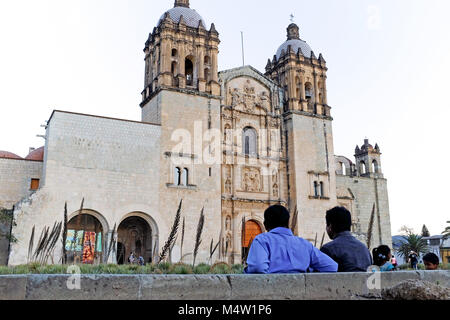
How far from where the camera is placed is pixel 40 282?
11.1 feet

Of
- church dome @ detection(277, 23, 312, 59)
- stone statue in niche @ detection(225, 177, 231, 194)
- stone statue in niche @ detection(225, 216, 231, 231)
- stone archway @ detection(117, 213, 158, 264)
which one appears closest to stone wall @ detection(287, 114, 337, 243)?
stone statue in niche @ detection(225, 177, 231, 194)

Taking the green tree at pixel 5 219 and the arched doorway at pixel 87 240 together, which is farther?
the arched doorway at pixel 87 240

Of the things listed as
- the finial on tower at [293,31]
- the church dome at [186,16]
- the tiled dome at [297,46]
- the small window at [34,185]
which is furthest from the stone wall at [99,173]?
the finial on tower at [293,31]

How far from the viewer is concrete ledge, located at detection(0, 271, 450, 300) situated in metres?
3.37

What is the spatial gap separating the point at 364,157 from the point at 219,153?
1441 centimetres

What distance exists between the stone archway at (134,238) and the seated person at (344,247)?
18613mm

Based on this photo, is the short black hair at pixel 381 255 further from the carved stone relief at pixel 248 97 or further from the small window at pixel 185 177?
the carved stone relief at pixel 248 97

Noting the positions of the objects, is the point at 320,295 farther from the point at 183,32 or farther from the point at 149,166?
the point at 183,32

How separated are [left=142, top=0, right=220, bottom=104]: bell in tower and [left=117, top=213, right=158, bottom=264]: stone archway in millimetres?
7318

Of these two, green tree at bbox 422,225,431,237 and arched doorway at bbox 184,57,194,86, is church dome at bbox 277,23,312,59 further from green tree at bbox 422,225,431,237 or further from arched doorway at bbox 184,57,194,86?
green tree at bbox 422,225,431,237

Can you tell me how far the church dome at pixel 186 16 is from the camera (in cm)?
2675

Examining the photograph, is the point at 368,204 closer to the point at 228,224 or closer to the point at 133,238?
the point at 228,224

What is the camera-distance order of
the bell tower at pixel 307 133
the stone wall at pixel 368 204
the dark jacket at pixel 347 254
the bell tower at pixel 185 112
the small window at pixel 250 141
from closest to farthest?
1. the dark jacket at pixel 347 254
2. the bell tower at pixel 185 112
3. the bell tower at pixel 307 133
4. the small window at pixel 250 141
5. the stone wall at pixel 368 204

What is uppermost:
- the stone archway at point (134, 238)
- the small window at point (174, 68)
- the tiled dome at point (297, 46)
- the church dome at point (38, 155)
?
the tiled dome at point (297, 46)
